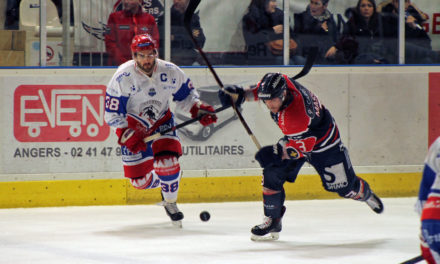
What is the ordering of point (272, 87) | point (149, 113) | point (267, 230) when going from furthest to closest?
point (149, 113), point (267, 230), point (272, 87)

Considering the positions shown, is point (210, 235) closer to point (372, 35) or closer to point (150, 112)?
point (150, 112)

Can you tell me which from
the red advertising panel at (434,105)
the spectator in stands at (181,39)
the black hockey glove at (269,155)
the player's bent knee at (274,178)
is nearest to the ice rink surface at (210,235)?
the player's bent knee at (274,178)

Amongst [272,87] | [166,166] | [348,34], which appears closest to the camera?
[272,87]

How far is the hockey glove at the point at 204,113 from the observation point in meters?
4.91

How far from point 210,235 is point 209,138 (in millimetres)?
1430

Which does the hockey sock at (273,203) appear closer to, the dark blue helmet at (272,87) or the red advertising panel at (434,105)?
the dark blue helmet at (272,87)

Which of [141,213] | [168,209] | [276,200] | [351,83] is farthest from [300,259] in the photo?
[351,83]

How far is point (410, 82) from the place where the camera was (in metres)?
6.23

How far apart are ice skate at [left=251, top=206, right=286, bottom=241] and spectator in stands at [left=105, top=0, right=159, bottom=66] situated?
1967mm

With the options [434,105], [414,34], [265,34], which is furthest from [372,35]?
[265,34]

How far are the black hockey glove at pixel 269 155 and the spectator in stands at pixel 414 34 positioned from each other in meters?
2.32

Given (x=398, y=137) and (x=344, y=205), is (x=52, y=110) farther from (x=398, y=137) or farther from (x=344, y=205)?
(x=398, y=137)

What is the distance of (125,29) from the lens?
5949 millimetres

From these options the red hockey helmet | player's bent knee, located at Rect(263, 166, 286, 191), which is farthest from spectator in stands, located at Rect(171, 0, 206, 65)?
player's bent knee, located at Rect(263, 166, 286, 191)
